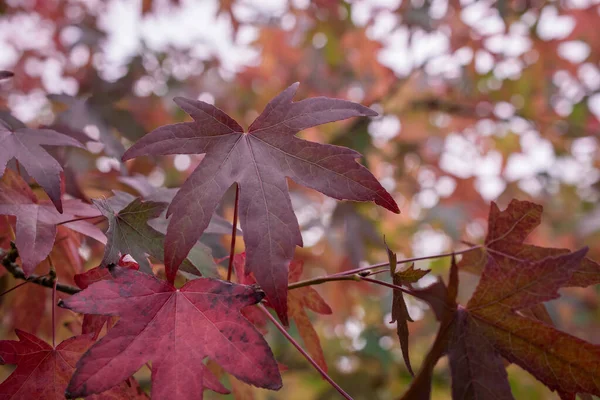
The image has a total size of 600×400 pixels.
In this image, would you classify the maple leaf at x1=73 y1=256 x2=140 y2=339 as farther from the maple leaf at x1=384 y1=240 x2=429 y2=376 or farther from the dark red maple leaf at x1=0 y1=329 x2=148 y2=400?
the maple leaf at x1=384 y1=240 x2=429 y2=376

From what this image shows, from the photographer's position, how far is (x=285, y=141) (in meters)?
0.85

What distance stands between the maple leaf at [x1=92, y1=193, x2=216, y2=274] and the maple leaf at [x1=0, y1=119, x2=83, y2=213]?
0.25 ft

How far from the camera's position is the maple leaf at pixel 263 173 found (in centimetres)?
71

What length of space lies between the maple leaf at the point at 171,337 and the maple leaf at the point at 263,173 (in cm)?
6

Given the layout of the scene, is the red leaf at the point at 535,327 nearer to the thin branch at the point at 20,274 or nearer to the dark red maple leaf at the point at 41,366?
the dark red maple leaf at the point at 41,366

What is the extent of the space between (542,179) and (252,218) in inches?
122

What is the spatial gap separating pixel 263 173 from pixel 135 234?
0.73 feet

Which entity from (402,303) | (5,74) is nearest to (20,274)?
(5,74)

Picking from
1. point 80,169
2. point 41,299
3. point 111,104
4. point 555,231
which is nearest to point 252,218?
point 41,299

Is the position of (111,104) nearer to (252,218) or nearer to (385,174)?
(252,218)

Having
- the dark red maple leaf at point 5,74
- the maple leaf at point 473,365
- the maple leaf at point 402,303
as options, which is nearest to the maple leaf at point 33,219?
the dark red maple leaf at point 5,74

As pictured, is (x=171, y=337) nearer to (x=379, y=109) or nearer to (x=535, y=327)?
(x=535, y=327)

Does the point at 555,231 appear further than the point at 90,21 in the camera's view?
Yes

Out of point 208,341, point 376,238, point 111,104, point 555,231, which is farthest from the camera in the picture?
point 555,231
